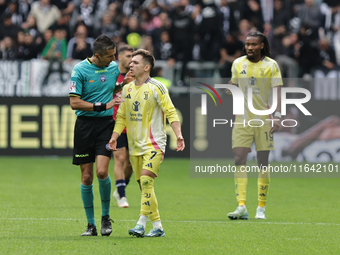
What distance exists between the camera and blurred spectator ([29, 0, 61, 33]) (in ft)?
57.8

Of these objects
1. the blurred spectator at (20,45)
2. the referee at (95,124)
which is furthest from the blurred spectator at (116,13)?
the referee at (95,124)

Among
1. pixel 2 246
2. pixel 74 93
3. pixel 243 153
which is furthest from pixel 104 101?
pixel 243 153

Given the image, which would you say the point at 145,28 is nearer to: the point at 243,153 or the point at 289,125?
the point at 289,125

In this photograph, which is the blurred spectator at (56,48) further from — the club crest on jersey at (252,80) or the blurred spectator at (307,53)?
the club crest on jersey at (252,80)

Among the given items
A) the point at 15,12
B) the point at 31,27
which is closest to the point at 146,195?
the point at 31,27

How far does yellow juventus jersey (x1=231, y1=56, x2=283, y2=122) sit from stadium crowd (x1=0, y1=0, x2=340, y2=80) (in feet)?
25.4

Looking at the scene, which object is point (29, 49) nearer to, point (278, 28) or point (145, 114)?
point (278, 28)

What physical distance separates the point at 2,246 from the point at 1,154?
11036mm

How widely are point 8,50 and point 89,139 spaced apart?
11278mm

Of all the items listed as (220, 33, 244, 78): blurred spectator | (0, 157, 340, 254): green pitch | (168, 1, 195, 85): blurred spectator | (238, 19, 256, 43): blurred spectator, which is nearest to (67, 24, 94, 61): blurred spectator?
(168, 1, 195, 85): blurred spectator

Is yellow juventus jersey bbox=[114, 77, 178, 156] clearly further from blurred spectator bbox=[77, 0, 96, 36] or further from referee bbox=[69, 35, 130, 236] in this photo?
blurred spectator bbox=[77, 0, 96, 36]

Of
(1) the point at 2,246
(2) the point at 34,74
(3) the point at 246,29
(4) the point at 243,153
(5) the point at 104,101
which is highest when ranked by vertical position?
(3) the point at 246,29

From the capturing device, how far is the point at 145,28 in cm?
1728

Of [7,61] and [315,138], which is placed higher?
[7,61]
